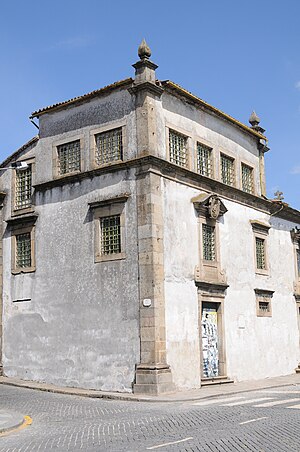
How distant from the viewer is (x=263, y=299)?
25562 millimetres

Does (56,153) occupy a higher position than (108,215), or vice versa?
(56,153)

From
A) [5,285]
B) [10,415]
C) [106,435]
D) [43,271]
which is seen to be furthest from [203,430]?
[5,285]

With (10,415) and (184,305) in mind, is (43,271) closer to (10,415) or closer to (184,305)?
(184,305)

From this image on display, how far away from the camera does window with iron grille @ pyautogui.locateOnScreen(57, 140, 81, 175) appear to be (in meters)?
21.8

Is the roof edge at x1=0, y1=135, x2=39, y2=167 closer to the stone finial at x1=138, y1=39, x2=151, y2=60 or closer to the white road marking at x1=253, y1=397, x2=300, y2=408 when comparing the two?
the stone finial at x1=138, y1=39, x2=151, y2=60

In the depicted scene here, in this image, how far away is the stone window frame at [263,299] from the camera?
25031mm

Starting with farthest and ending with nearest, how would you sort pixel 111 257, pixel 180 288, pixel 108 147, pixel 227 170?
pixel 227 170
pixel 108 147
pixel 180 288
pixel 111 257

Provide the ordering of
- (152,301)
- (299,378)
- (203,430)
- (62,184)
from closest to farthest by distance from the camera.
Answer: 1. (203,430)
2. (152,301)
3. (62,184)
4. (299,378)

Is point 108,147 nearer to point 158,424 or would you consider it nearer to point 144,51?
point 144,51

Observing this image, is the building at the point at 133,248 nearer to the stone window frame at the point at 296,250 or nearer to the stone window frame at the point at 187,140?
the stone window frame at the point at 187,140

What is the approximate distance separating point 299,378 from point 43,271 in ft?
36.8

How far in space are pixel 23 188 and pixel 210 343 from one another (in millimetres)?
9001

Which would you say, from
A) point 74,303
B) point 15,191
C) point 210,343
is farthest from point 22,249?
point 210,343

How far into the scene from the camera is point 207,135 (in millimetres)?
23188
